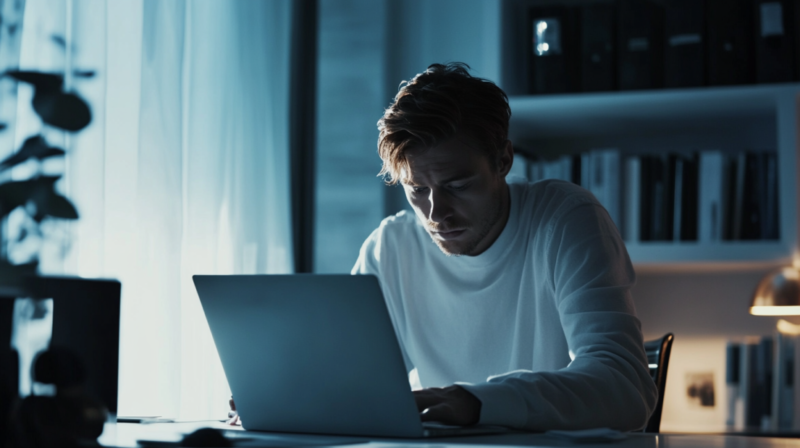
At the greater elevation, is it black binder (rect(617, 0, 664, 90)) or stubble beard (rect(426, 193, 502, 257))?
black binder (rect(617, 0, 664, 90))

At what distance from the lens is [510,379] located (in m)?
1.06

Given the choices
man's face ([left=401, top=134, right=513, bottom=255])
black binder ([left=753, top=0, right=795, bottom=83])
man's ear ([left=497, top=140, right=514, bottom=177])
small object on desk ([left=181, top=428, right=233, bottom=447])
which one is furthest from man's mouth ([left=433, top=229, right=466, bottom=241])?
black binder ([left=753, top=0, right=795, bottom=83])

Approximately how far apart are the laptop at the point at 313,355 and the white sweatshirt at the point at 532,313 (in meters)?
0.12

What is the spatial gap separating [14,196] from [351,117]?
2.02 meters

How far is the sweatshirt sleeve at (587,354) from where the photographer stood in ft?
3.43

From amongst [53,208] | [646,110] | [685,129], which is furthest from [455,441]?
[685,129]

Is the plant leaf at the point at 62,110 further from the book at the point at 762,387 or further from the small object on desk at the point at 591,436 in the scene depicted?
the book at the point at 762,387

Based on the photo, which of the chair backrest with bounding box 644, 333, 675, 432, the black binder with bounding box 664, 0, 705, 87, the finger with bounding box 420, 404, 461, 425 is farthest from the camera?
the black binder with bounding box 664, 0, 705, 87

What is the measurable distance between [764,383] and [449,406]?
1706 mm

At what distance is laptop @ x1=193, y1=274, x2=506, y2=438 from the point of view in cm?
92

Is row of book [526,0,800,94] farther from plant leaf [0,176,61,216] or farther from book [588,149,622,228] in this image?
plant leaf [0,176,61,216]

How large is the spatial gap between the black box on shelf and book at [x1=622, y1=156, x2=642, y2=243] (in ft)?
0.96

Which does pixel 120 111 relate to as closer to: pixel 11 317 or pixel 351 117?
pixel 11 317

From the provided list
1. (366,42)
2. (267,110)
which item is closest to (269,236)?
(267,110)
